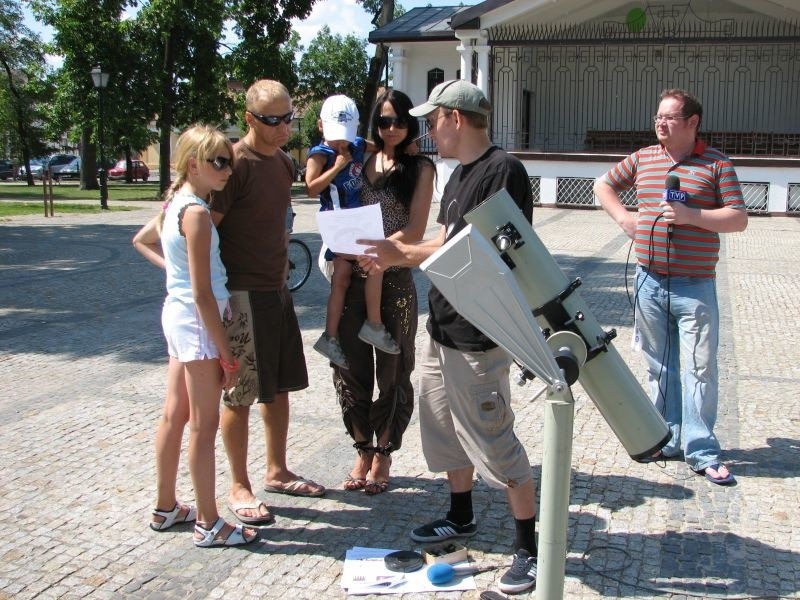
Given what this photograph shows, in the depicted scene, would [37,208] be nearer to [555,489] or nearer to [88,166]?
[88,166]

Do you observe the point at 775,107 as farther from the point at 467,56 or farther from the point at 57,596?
the point at 57,596

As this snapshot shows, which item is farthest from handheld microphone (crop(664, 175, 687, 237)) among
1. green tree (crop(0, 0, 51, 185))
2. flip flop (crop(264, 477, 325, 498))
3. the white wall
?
green tree (crop(0, 0, 51, 185))

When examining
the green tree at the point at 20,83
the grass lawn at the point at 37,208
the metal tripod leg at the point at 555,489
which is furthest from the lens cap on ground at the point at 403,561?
the green tree at the point at 20,83

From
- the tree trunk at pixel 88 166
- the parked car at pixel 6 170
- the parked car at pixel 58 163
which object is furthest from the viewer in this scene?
the parked car at pixel 6 170

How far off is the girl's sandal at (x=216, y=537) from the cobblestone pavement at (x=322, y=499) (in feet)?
0.13

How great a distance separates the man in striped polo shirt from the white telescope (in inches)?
70.7

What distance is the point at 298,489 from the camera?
4.29 metres

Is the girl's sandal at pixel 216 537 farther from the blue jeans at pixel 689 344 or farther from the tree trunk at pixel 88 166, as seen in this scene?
the tree trunk at pixel 88 166

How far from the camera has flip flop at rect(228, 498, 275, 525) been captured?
3930 mm

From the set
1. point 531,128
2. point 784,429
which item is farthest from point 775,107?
point 784,429

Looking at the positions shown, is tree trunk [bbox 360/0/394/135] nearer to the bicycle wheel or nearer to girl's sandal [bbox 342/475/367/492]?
the bicycle wheel

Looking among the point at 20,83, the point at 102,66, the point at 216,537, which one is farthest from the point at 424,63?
the point at 216,537

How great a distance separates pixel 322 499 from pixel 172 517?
751 mm

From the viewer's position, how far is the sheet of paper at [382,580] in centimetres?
337
